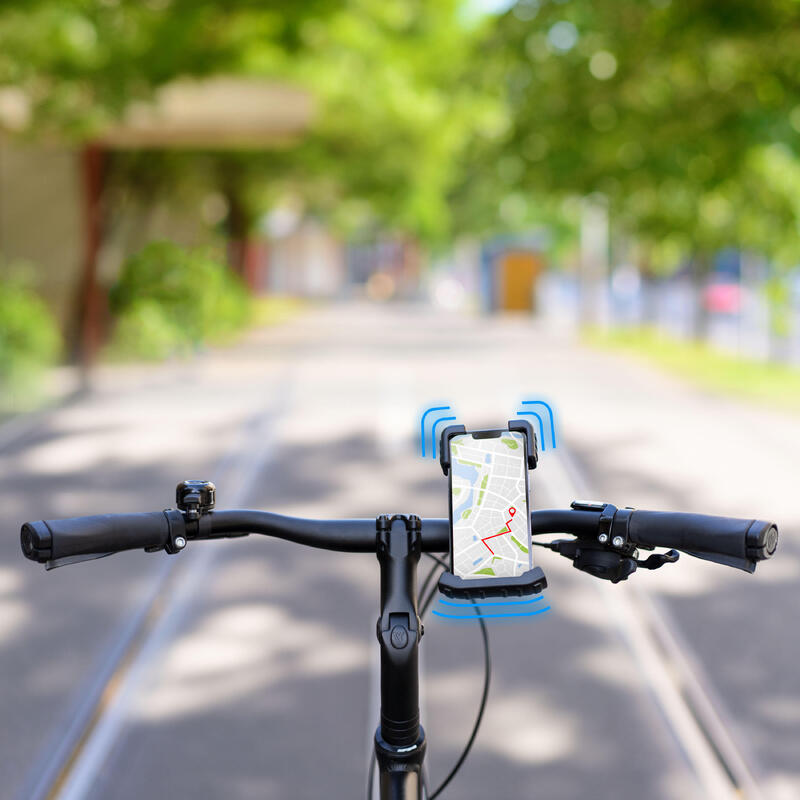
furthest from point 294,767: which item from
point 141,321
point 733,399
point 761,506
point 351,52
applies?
point 351,52

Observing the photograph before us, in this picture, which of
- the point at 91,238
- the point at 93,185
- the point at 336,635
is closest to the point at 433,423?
the point at 336,635

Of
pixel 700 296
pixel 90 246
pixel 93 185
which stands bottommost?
pixel 700 296

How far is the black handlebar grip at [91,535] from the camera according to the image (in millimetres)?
1837

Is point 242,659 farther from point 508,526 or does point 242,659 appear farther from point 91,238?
point 91,238

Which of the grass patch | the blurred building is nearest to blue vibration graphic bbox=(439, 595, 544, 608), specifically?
the grass patch

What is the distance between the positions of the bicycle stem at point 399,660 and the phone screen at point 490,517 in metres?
0.11

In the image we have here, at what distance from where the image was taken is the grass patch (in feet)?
49.7

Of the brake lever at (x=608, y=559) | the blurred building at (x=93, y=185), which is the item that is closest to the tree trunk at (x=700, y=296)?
the blurred building at (x=93, y=185)

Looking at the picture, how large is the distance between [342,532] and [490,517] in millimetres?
302

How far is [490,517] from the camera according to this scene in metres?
1.74

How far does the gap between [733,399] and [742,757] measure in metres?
11.1

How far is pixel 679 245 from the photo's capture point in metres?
22.8

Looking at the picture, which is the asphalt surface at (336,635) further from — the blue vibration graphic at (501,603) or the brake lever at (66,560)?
the blue vibration graphic at (501,603)

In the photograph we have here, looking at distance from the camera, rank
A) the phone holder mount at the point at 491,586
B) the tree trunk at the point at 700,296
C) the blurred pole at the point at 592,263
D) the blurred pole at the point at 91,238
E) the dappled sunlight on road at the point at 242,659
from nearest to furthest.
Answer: the phone holder mount at the point at 491,586, the dappled sunlight on road at the point at 242,659, the blurred pole at the point at 91,238, the tree trunk at the point at 700,296, the blurred pole at the point at 592,263
